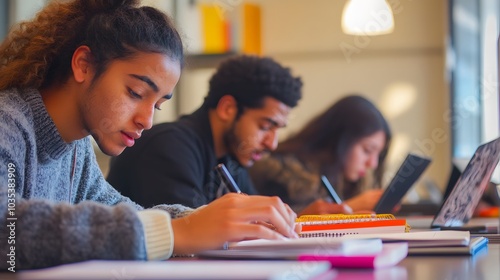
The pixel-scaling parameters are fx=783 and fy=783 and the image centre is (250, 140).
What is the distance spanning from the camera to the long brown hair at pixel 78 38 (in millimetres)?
1275

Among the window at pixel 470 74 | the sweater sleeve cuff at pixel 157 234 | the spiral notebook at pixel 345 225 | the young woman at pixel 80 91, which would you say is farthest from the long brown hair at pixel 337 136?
the sweater sleeve cuff at pixel 157 234

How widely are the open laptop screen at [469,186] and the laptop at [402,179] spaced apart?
0.22 meters

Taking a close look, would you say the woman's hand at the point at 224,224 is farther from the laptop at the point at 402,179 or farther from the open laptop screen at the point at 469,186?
the laptop at the point at 402,179

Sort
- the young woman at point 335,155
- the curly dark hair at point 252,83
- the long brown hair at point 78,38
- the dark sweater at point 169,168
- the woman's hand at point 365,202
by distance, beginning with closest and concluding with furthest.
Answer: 1. the long brown hair at point 78,38
2. the dark sweater at point 169,168
3. the curly dark hair at point 252,83
4. the woman's hand at point 365,202
5. the young woman at point 335,155

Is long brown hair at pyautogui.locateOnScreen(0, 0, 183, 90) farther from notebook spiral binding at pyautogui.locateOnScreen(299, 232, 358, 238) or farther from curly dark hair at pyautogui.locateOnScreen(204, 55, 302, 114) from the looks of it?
curly dark hair at pyautogui.locateOnScreen(204, 55, 302, 114)

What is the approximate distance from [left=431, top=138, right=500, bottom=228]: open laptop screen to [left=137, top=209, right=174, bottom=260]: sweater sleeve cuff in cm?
72

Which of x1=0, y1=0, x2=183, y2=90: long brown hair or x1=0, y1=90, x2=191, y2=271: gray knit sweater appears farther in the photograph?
x1=0, y1=0, x2=183, y2=90: long brown hair

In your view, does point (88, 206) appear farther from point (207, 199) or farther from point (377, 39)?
point (377, 39)

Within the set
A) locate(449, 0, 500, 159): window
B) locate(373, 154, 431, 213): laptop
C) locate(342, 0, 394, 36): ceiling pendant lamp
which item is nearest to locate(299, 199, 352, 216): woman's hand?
locate(373, 154, 431, 213): laptop

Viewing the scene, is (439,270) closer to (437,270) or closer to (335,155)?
(437,270)

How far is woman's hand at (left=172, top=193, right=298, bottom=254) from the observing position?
91cm

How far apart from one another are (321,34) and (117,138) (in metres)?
3.12

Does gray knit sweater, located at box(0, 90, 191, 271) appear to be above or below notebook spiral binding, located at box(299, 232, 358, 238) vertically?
above

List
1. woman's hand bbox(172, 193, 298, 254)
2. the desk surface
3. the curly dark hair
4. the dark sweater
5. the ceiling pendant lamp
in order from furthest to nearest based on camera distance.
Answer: the ceiling pendant lamp → the curly dark hair → the dark sweater → woman's hand bbox(172, 193, 298, 254) → the desk surface
